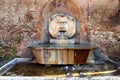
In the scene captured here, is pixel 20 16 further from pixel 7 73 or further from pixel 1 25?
pixel 7 73

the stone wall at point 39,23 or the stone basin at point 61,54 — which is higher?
the stone wall at point 39,23

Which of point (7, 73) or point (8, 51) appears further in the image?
point (8, 51)

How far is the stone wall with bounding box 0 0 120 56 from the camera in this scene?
22.1 feet

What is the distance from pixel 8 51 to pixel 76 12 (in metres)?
2.10

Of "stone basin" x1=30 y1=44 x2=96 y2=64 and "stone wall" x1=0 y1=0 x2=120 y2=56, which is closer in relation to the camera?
"stone basin" x1=30 y1=44 x2=96 y2=64

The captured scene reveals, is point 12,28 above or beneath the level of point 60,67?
above

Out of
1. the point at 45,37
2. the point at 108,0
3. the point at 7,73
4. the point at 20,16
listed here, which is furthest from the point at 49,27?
the point at 7,73

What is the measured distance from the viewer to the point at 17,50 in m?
6.77

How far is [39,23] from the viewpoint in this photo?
676 centimetres

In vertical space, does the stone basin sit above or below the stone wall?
below

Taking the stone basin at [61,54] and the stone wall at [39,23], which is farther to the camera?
the stone wall at [39,23]

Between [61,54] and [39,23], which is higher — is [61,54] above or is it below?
below

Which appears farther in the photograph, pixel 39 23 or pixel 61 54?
pixel 39 23

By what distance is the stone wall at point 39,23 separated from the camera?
673 centimetres
